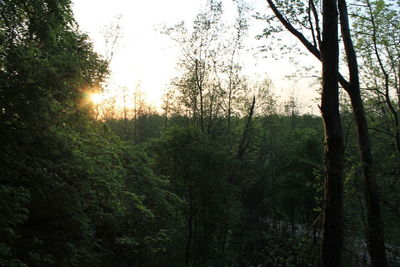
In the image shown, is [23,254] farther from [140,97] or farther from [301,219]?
[140,97]

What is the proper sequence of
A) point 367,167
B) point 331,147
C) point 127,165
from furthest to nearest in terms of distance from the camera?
point 127,165 < point 367,167 < point 331,147

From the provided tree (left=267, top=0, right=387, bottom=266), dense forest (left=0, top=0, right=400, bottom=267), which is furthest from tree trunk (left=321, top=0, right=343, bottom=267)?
tree (left=267, top=0, right=387, bottom=266)

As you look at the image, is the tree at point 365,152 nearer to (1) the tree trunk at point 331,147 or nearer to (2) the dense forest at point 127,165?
(2) the dense forest at point 127,165

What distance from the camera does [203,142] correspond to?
18250mm

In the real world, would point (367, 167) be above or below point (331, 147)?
below

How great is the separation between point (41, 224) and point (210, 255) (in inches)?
547

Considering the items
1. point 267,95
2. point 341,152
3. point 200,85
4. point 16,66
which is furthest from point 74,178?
point 267,95

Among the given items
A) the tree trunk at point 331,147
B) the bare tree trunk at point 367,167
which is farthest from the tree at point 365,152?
the tree trunk at point 331,147

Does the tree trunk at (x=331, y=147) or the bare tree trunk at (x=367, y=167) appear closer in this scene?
the tree trunk at (x=331, y=147)

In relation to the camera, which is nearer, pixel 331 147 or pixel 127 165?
pixel 331 147

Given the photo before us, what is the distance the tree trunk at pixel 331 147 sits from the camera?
4.85 meters

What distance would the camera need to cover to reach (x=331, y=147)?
202 inches

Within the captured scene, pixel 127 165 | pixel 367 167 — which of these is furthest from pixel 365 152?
pixel 127 165

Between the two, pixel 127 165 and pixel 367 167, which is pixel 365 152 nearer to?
pixel 367 167
